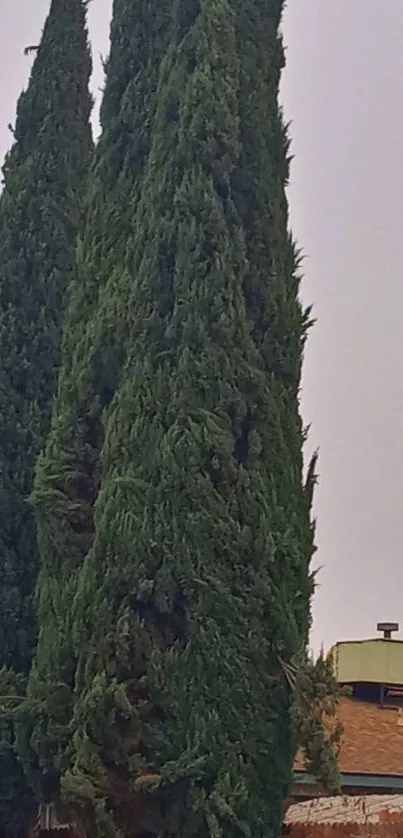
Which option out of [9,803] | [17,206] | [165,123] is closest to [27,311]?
[17,206]

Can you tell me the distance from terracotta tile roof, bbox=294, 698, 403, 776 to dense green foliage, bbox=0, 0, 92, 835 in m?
3.67

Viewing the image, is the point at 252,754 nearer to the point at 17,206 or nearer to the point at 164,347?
the point at 164,347

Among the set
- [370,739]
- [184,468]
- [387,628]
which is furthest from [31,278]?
[387,628]

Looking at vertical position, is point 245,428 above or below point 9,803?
above

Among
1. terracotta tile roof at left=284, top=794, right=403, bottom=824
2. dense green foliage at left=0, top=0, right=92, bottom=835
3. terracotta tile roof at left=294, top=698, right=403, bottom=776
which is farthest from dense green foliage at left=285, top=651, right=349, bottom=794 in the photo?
terracotta tile roof at left=294, top=698, right=403, bottom=776

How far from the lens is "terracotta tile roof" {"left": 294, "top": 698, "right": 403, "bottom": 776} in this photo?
540 inches

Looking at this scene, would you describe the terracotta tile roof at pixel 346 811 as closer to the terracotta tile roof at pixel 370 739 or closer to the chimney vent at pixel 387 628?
the terracotta tile roof at pixel 370 739

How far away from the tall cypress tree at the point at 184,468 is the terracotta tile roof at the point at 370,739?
4.25 meters

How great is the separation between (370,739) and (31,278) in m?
6.40

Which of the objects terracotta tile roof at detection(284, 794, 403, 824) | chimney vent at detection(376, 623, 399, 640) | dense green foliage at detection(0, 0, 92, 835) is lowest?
terracotta tile roof at detection(284, 794, 403, 824)

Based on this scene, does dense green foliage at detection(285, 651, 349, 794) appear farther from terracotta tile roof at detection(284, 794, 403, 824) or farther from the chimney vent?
the chimney vent

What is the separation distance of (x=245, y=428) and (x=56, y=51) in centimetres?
555

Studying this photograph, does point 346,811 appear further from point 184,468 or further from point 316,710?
point 184,468

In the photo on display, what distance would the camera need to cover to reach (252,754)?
362 inches
